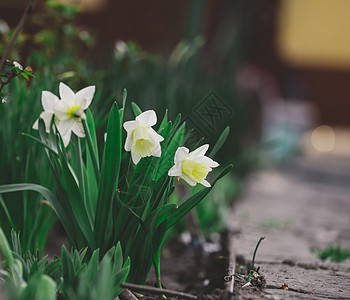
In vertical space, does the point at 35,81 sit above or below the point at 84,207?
above

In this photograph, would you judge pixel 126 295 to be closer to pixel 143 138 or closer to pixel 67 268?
pixel 67 268

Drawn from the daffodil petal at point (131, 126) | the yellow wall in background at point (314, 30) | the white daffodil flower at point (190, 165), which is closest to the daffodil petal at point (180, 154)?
the white daffodil flower at point (190, 165)

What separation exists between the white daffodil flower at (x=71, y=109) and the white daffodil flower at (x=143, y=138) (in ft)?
0.45

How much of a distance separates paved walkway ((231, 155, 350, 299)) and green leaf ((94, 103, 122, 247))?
33 centimetres

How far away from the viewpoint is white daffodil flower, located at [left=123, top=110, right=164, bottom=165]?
1.04 meters

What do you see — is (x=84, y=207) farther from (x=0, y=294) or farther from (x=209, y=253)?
(x=209, y=253)

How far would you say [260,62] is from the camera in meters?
9.75

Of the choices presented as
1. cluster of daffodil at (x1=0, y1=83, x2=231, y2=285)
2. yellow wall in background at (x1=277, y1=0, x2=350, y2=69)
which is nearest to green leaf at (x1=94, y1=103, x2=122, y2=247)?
cluster of daffodil at (x1=0, y1=83, x2=231, y2=285)

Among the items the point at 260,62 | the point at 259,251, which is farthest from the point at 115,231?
the point at 260,62

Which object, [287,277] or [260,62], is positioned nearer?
[287,277]

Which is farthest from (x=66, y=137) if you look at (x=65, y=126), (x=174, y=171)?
(x=174, y=171)

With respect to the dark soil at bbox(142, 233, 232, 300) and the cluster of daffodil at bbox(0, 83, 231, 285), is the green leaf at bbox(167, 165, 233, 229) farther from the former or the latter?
the dark soil at bbox(142, 233, 232, 300)

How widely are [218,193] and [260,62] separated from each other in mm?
7582

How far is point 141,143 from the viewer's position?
1.04 metres
